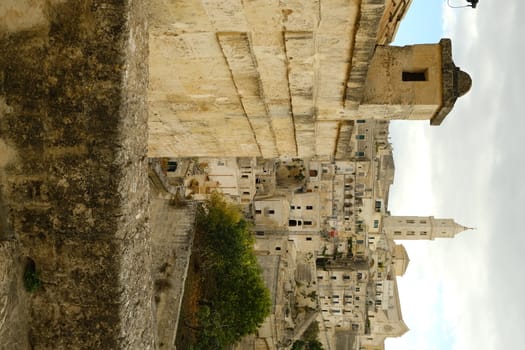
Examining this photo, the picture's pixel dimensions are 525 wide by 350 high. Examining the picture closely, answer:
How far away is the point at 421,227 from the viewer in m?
60.2

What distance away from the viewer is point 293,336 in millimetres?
31234

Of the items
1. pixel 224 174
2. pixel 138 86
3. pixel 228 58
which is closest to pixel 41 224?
pixel 138 86

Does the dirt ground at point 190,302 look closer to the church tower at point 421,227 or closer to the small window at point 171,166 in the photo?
the small window at point 171,166

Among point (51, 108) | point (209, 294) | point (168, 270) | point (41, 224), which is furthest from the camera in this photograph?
point (209, 294)

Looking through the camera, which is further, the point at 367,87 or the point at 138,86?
the point at 367,87

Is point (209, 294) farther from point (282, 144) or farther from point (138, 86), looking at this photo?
point (138, 86)

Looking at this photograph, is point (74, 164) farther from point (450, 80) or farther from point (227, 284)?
point (227, 284)

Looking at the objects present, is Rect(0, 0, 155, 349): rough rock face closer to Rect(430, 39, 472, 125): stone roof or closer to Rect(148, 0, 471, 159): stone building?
Rect(148, 0, 471, 159): stone building

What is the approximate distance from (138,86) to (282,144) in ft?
17.6

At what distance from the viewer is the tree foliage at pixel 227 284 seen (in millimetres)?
19641

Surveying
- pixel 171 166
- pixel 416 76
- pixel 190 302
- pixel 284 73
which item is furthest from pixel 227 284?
pixel 416 76

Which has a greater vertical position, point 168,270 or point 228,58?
point 228,58

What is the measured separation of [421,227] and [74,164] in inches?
2334

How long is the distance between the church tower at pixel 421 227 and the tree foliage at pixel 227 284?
40.8 metres
